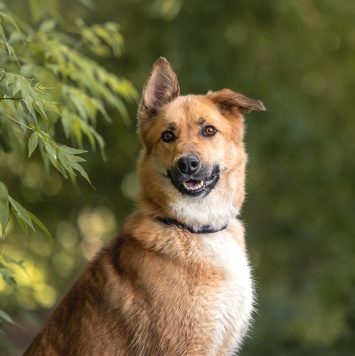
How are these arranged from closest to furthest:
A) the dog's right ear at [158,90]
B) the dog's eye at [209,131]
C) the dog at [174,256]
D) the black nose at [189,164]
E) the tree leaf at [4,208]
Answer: the tree leaf at [4,208] → the dog at [174,256] → the black nose at [189,164] → the dog's eye at [209,131] → the dog's right ear at [158,90]

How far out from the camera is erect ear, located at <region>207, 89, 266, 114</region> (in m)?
5.44

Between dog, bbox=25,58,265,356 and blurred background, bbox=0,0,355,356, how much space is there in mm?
6727

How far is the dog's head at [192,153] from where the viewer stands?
5.25m

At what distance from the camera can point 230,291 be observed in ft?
16.7

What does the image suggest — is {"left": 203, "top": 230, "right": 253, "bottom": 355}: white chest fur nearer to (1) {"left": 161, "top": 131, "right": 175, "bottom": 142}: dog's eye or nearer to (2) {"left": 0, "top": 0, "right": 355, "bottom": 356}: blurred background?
(1) {"left": 161, "top": 131, "right": 175, "bottom": 142}: dog's eye

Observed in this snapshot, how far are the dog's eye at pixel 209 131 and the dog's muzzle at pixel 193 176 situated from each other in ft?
0.69

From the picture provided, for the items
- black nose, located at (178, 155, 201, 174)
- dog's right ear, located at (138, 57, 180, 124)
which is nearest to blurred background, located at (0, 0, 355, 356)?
dog's right ear, located at (138, 57, 180, 124)

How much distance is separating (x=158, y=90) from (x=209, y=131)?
Answer: 1.56 ft

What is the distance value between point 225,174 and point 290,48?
31.8 feet

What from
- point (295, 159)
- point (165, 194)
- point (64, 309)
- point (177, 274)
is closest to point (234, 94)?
point (165, 194)

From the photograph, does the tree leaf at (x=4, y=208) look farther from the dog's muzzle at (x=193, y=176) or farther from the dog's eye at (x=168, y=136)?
the dog's eye at (x=168, y=136)

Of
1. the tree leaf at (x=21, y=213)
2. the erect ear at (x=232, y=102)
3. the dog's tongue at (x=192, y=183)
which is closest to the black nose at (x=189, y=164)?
the dog's tongue at (x=192, y=183)

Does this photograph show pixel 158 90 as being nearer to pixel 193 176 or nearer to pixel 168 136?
pixel 168 136

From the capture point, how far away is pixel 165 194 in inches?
210
